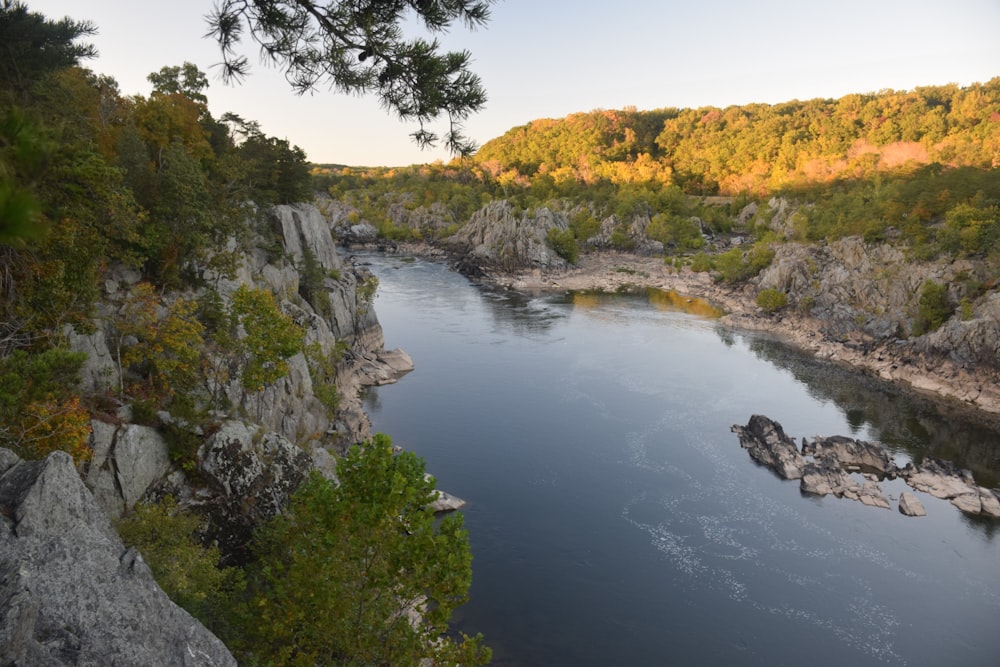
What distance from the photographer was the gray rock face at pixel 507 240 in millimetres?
117188

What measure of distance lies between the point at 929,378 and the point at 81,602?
66681 millimetres

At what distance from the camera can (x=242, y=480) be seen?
22.2 m

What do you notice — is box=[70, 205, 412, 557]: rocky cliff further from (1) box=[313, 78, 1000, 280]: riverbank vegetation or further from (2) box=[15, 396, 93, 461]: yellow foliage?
(1) box=[313, 78, 1000, 280]: riverbank vegetation

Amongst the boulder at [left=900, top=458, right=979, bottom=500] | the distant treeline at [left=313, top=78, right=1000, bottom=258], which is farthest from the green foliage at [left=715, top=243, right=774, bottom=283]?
the boulder at [left=900, top=458, right=979, bottom=500]

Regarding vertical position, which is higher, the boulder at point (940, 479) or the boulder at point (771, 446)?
the boulder at point (771, 446)

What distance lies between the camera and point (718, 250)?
129 m

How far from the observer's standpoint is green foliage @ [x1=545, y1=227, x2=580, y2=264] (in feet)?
402

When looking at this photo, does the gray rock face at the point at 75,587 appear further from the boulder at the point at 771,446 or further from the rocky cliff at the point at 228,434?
the boulder at the point at 771,446

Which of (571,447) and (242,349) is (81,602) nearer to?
(242,349)

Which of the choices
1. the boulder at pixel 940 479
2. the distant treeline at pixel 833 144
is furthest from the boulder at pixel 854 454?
the distant treeline at pixel 833 144

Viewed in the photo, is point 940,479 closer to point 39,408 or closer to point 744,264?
point 39,408

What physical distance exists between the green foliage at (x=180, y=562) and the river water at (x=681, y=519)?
1224 centimetres

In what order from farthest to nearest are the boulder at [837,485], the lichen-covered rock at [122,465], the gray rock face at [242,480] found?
the boulder at [837,485] → the gray rock face at [242,480] → the lichen-covered rock at [122,465]

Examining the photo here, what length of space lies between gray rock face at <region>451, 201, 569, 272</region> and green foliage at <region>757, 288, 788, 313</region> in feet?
149
